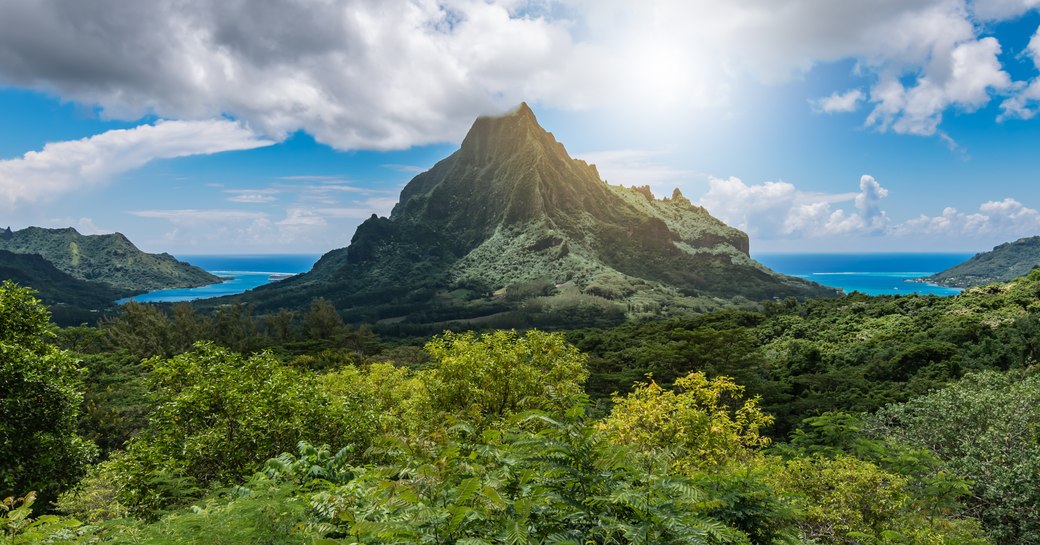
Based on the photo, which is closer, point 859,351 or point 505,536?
point 505,536

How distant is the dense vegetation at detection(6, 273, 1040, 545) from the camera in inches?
200

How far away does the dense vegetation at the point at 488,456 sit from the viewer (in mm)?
5074

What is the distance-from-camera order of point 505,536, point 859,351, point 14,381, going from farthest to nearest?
point 859,351 → point 14,381 → point 505,536

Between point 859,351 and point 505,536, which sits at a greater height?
point 505,536

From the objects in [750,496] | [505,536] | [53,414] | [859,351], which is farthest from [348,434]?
[859,351]

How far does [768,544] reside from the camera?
8.21 m

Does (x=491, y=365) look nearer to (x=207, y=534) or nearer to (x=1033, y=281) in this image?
(x=207, y=534)

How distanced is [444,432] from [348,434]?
1073cm

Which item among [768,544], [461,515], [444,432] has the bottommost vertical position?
[768,544]

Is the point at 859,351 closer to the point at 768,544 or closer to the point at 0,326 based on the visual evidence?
the point at 768,544

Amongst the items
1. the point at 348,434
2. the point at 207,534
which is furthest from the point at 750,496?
the point at 348,434

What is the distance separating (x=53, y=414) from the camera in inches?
580

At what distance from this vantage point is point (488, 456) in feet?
21.8

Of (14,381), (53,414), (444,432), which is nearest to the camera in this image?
(444,432)
